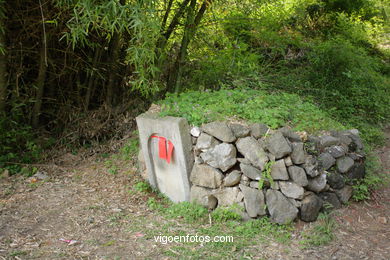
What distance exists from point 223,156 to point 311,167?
766 mm

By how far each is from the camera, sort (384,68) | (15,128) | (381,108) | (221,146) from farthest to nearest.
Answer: (384,68), (381,108), (15,128), (221,146)

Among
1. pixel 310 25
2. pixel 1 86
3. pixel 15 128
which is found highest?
pixel 310 25

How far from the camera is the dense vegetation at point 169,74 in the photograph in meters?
3.94

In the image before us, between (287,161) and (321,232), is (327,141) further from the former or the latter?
(321,232)

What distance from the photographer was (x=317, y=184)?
331 centimetres

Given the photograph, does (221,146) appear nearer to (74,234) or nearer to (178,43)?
(74,234)

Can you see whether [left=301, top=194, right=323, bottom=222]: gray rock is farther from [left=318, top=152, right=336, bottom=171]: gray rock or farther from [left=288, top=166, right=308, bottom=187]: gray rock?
[left=318, top=152, right=336, bottom=171]: gray rock

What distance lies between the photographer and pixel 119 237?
3102mm

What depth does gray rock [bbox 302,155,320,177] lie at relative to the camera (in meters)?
3.25

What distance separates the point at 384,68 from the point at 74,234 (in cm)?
687

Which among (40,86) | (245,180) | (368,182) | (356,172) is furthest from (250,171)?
(40,86)

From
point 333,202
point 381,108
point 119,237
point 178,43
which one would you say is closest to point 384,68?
point 381,108

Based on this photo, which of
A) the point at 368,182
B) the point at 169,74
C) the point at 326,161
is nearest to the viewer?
the point at 326,161

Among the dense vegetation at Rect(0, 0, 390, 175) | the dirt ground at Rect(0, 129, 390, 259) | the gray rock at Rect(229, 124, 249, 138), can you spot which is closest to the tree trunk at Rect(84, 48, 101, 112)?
the dense vegetation at Rect(0, 0, 390, 175)
